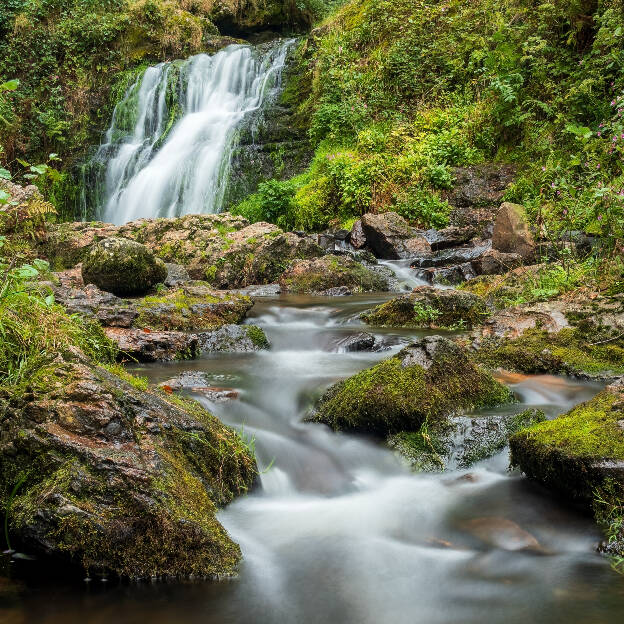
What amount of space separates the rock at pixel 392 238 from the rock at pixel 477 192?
1359 millimetres

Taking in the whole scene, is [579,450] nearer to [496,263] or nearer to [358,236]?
[496,263]

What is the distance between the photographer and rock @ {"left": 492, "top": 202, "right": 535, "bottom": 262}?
9117mm

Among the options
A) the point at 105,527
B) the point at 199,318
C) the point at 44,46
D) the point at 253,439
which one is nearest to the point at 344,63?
the point at 44,46

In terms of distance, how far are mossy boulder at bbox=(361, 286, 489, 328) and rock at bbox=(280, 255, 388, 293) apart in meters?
2.73

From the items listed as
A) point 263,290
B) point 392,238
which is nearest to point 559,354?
point 263,290

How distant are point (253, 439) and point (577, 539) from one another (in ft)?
6.32

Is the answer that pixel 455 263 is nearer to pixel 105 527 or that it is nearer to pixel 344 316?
pixel 344 316

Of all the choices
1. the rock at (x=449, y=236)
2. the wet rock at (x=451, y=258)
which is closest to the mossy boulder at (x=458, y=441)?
the wet rock at (x=451, y=258)

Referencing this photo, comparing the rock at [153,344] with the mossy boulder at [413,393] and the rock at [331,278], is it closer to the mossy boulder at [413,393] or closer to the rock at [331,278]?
the mossy boulder at [413,393]

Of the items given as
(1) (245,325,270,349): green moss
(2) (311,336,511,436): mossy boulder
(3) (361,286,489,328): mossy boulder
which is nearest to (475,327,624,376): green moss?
(2) (311,336,511,436): mossy boulder

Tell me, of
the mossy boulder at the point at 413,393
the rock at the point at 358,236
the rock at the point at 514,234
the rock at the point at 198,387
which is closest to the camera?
the mossy boulder at the point at 413,393

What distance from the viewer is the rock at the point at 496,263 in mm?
8805

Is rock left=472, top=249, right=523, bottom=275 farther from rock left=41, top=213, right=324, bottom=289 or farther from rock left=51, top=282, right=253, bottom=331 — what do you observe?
rock left=51, top=282, right=253, bottom=331

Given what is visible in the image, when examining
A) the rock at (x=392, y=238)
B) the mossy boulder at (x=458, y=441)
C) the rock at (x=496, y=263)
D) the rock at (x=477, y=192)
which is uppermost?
the rock at (x=477, y=192)
